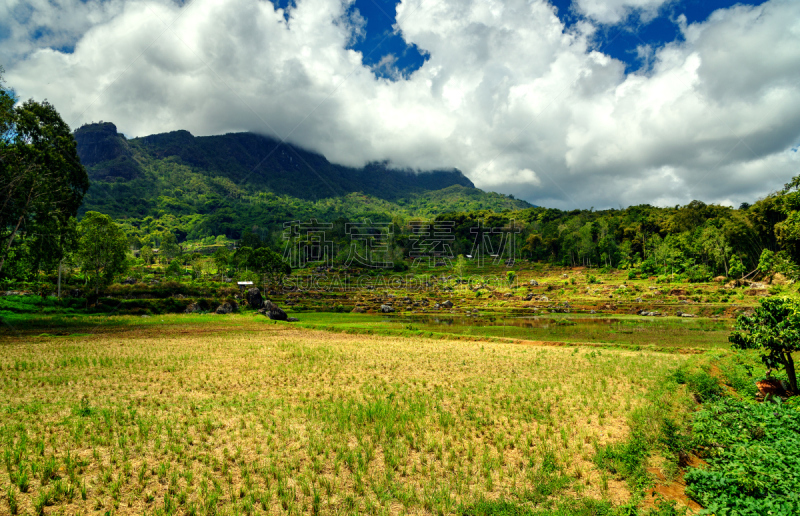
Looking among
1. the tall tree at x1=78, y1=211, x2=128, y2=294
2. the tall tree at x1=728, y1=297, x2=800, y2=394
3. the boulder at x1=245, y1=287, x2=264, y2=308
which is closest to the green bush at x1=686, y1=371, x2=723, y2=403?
the tall tree at x1=728, y1=297, x2=800, y2=394

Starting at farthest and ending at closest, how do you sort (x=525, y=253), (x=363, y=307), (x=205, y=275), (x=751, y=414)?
1. (x=525, y=253)
2. (x=205, y=275)
3. (x=363, y=307)
4. (x=751, y=414)

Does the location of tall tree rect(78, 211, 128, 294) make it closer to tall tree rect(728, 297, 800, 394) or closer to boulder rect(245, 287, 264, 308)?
boulder rect(245, 287, 264, 308)

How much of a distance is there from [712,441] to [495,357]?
1564 centimetres

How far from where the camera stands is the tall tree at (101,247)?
159ft

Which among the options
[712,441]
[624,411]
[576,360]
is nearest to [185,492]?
[712,441]

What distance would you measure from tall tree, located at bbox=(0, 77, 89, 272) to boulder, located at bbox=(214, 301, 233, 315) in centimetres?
2119

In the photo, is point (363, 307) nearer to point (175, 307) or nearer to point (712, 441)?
point (175, 307)

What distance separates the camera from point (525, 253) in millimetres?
147875

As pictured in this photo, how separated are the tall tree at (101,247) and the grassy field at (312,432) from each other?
111ft

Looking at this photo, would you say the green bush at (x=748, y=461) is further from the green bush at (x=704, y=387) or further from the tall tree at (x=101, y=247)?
the tall tree at (x=101, y=247)

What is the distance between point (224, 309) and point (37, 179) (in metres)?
30.0

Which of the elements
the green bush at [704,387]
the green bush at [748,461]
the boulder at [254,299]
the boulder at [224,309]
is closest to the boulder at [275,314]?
the boulder at [224,309]

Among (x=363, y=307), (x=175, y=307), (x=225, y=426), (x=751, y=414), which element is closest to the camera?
(x=751, y=414)

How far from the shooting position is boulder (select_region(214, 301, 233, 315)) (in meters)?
54.5
